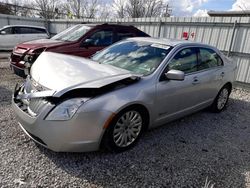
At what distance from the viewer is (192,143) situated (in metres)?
3.60

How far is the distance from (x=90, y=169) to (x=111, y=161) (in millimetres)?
307

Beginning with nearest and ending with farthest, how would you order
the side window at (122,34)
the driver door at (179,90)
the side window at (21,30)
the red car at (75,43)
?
1. the driver door at (179,90)
2. the red car at (75,43)
3. the side window at (122,34)
4. the side window at (21,30)

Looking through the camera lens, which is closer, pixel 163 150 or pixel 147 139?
pixel 163 150

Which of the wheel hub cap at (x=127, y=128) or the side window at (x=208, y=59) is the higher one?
the side window at (x=208, y=59)

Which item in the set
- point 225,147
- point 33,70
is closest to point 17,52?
point 33,70

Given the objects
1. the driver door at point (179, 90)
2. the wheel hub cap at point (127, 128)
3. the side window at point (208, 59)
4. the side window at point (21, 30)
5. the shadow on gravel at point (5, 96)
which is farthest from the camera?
the side window at point (21, 30)

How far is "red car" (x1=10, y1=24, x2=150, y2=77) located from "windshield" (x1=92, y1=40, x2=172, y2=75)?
213 centimetres

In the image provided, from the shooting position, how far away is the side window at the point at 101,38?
21.2ft

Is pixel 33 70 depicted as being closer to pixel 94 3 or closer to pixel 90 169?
pixel 90 169

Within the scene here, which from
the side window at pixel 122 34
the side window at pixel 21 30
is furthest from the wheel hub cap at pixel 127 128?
the side window at pixel 21 30

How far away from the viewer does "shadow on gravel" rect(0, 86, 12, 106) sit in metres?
4.61

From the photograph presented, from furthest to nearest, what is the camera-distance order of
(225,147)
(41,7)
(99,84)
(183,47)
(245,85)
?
(41,7), (245,85), (183,47), (225,147), (99,84)

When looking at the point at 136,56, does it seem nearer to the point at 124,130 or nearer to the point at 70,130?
the point at 124,130

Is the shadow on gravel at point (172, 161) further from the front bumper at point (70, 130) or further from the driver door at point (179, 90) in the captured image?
the driver door at point (179, 90)
